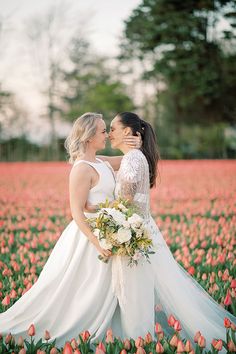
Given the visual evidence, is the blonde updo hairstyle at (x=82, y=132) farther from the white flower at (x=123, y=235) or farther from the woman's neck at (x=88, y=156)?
the white flower at (x=123, y=235)

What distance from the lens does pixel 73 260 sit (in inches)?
152

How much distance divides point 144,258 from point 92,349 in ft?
2.61

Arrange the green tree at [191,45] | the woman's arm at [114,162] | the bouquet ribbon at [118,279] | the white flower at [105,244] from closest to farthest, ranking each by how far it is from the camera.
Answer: the white flower at [105,244] → the bouquet ribbon at [118,279] → the woman's arm at [114,162] → the green tree at [191,45]

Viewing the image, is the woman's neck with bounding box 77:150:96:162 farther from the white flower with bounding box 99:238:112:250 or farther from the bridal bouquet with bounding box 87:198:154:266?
the white flower with bounding box 99:238:112:250

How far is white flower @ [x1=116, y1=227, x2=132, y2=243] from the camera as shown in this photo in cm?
329

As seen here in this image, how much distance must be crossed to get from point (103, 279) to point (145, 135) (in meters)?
1.24

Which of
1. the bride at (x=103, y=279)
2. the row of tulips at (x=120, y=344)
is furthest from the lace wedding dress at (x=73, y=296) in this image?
the row of tulips at (x=120, y=344)

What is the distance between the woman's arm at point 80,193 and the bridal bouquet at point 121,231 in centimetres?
22

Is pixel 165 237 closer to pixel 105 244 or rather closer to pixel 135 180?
pixel 135 180

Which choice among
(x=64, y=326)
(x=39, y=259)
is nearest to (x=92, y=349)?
(x=64, y=326)

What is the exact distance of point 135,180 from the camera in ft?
12.1

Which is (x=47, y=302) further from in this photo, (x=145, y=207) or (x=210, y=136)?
(x=210, y=136)

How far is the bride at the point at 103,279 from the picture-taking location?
12.1 ft

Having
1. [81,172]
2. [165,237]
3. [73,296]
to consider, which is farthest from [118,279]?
[165,237]
